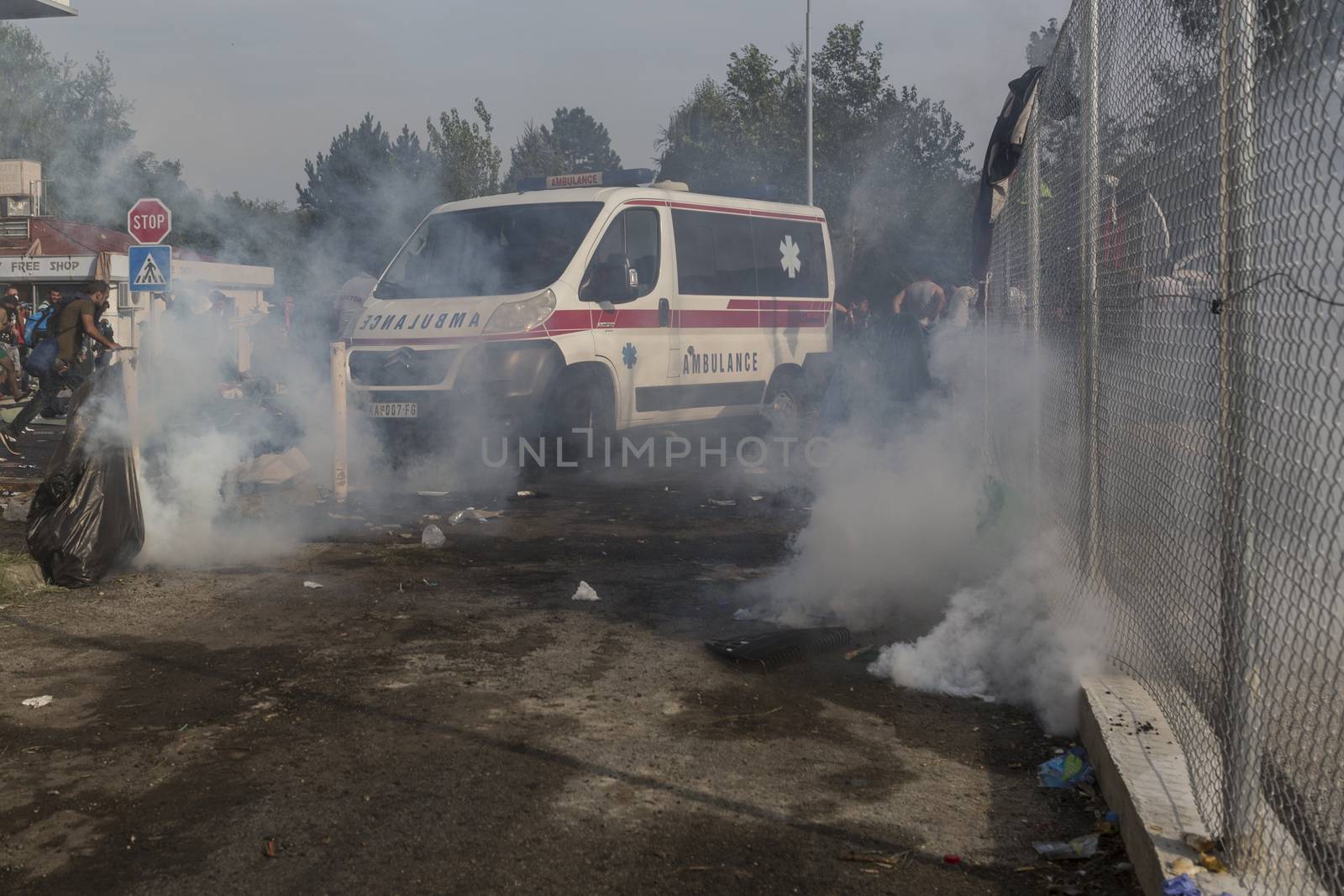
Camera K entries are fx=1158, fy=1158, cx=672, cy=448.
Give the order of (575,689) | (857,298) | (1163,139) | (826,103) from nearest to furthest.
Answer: (1163,139), (575,689), (857,298), (826,103)

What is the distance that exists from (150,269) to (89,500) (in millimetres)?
4885

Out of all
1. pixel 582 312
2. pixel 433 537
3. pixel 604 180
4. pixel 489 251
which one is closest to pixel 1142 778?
pixel 433 537

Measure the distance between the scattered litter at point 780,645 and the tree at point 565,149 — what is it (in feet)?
211

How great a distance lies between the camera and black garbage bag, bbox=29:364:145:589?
5.97 metres

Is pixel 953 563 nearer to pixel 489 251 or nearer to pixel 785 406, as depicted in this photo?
pixel 489 251

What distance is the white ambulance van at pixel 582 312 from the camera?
949 cm

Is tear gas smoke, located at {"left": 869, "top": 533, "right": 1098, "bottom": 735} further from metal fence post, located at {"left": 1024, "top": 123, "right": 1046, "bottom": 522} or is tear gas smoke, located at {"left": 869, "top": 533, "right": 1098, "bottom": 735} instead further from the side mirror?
the side mirror

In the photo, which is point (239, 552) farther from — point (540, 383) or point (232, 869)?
point (232, 869)

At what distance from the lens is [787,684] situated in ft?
14.7

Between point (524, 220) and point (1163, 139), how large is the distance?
766cm

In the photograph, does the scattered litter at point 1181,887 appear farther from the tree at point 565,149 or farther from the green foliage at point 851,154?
the tree at point 565,149

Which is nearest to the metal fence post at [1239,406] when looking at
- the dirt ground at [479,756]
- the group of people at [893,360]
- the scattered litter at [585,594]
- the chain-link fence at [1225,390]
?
the chain-link fence at [1225,390]

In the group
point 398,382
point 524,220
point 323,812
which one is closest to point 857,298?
point 524,220

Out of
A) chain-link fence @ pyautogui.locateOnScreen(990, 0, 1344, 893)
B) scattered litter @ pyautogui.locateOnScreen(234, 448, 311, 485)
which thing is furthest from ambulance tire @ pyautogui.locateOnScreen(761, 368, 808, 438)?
chain-link fence @ pyautogui.locateOnScreen(990, 0, 1344, 893)
